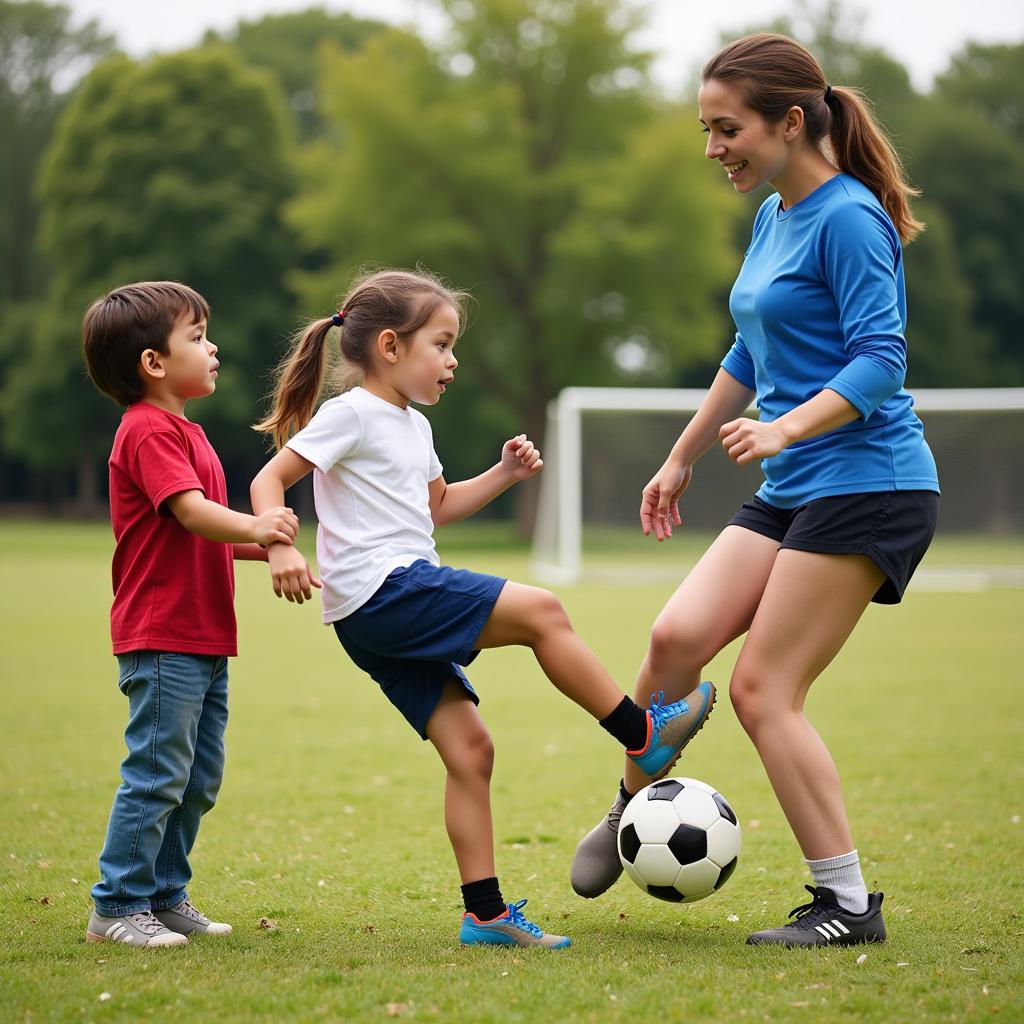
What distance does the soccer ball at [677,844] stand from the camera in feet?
13.5

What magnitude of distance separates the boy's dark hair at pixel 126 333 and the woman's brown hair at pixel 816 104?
180 centimetres

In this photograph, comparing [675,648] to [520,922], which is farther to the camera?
[675,648]

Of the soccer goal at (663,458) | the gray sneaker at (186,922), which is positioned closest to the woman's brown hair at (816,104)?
the gray sneaker at (186,922)

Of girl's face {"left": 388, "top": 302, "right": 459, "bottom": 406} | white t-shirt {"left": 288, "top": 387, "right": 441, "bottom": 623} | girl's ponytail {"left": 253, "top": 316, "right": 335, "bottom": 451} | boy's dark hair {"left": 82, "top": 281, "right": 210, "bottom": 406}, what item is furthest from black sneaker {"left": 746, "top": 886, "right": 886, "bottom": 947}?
boy's dark hair {"left": 82, "top": 281, "right": 210, "bottom": 406}

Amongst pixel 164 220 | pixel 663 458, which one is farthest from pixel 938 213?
pixel 663 458

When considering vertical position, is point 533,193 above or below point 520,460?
above

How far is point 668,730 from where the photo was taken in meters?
4.06

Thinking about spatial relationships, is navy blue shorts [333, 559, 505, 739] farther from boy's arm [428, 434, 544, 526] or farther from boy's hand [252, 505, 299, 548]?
boy's arm [428, 434, 544, 526]

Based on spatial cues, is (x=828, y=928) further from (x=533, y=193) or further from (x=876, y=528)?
(x=533, y=193)

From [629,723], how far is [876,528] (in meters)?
0.91

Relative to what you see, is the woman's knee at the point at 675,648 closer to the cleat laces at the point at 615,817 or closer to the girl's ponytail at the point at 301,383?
the cleat laces at the point at 615,817

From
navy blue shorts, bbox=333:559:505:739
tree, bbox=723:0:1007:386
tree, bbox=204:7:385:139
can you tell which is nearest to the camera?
navy blue shorts, bbox=333:559:505:739

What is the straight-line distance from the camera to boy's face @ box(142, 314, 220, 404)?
4219 mm

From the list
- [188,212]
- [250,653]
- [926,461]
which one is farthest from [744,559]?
[188,212]
